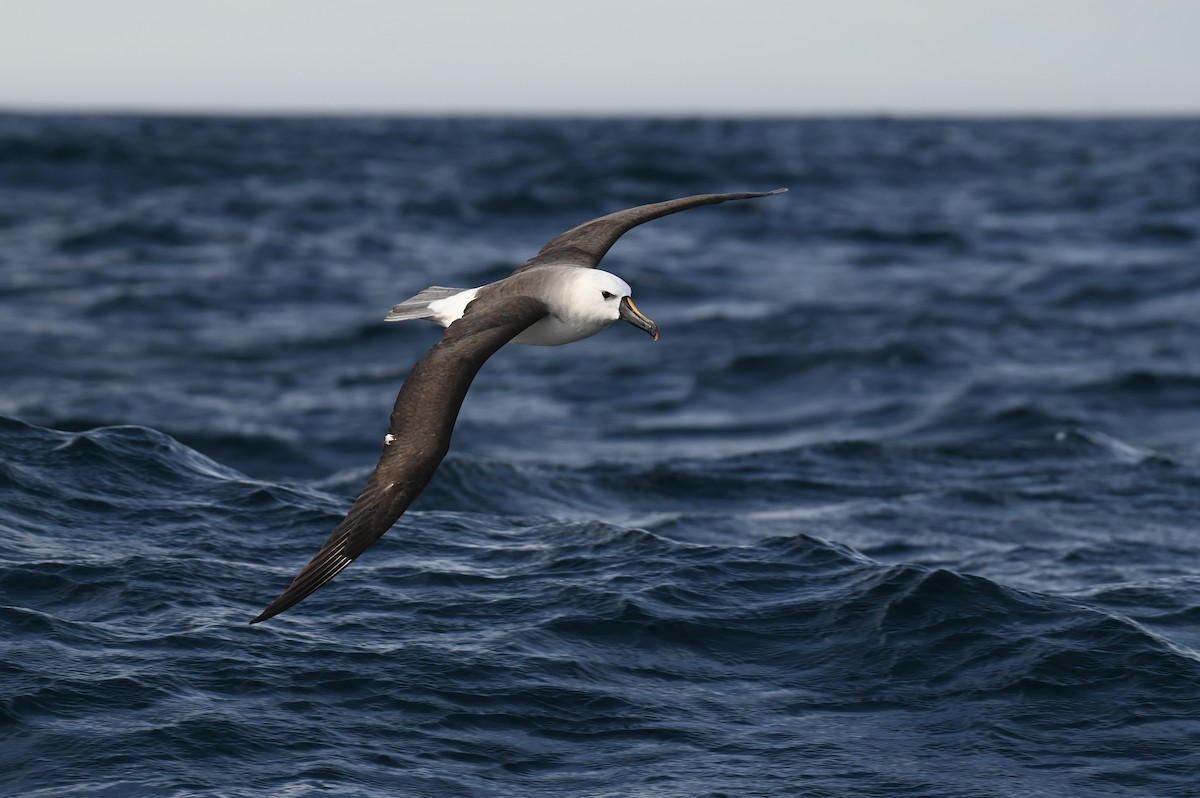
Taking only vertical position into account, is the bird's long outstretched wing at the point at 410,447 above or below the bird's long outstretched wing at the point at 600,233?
below

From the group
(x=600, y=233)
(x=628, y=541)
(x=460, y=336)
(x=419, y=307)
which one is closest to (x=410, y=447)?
(x=460, y=336)

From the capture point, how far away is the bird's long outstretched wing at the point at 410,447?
23.9 feet

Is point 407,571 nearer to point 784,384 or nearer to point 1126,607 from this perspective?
point 1126,607

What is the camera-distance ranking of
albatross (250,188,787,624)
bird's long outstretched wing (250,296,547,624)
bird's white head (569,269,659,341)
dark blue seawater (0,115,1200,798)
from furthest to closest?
bird's white head (569,269,659,341), dark blue seawater (0,115,1200,798), albatross (250,188,787,624), bird's long outstretched wing (250,296,547,624)

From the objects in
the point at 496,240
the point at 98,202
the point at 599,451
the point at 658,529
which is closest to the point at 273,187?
the point at 98,202

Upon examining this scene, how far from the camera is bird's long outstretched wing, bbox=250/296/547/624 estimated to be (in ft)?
23.9

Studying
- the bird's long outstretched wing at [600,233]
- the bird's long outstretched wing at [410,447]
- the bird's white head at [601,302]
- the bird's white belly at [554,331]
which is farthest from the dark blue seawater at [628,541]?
the bird's long outstretched wing at [600,233]

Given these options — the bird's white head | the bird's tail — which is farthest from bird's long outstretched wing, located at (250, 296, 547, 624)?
the bird's tail

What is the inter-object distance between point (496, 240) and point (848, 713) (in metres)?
31.0

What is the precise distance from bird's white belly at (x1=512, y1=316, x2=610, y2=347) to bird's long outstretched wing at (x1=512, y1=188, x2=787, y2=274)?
0.94 metres

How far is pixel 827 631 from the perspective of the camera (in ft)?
30.6

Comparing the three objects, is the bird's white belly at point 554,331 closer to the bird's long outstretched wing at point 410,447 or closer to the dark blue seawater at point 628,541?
the bird's long outstretched wing at point 410,447

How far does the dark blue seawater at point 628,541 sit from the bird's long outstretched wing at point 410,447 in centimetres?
96

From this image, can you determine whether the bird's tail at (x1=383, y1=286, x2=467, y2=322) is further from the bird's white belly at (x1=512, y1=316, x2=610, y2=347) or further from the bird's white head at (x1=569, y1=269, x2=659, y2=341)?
the bird's white head at (x1=569, y1=269, x2=659, y2=341)
